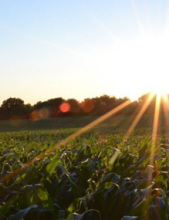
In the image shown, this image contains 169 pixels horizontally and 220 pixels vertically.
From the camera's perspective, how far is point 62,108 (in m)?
62.8

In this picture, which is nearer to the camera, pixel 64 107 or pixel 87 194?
pixel 87 194

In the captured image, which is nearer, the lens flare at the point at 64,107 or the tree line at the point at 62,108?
the tree line at the point at 62,108

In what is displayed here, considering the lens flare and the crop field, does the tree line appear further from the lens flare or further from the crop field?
the crop field

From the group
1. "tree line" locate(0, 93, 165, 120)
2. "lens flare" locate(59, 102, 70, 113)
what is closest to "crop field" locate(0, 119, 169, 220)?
"tree line" locate(0, 93, 165, 120)

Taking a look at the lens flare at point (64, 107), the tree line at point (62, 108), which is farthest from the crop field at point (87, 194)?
the lens flare at point (64, 107)

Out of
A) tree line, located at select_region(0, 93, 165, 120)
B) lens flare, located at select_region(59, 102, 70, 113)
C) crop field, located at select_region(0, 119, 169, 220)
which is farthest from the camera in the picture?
lens flare, located at select_region(59, 102, 70, 113)

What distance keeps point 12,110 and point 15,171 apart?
6178 cm

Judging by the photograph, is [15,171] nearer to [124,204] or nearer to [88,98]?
[124,204]

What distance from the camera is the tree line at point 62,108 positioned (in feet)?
197

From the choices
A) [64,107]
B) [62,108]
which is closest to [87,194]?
[62,108]

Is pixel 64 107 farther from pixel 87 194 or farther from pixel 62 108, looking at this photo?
pixel 87 194

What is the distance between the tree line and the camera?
60.1m

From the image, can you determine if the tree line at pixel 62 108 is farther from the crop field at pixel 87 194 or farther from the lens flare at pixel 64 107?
the crop field at pixel 87 194

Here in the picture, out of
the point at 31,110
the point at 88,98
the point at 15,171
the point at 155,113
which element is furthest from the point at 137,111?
the point at 15,171
